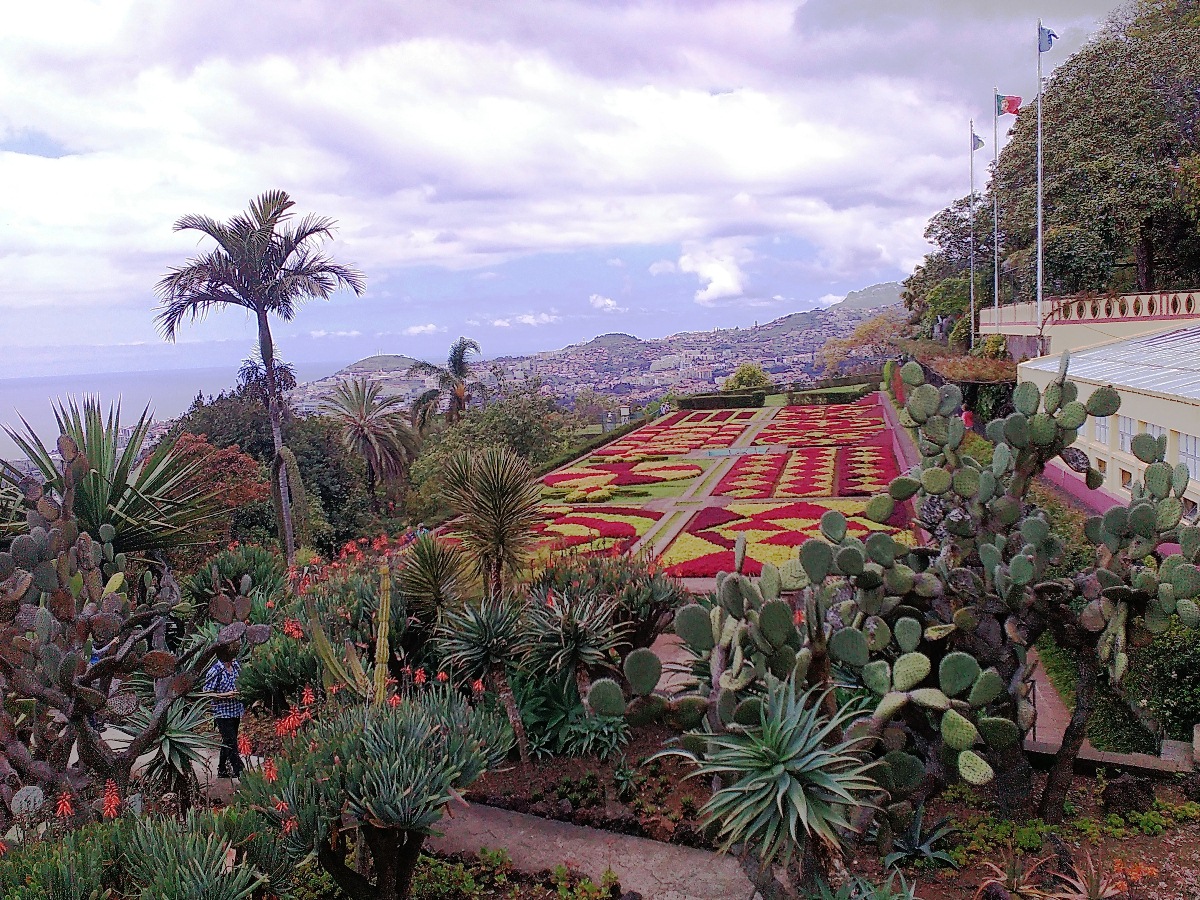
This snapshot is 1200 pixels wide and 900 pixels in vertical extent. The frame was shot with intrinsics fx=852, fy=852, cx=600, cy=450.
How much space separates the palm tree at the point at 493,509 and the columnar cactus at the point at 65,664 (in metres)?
3.71

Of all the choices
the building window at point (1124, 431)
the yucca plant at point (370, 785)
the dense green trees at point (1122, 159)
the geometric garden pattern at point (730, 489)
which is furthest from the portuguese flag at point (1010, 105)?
the yucca plant at point (370, 785)

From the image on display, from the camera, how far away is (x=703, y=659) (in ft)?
22.6

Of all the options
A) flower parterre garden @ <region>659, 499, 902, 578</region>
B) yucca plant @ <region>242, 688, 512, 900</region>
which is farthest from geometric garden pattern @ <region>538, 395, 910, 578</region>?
yucca plant @ <region>242, 688, 512, 900</region>

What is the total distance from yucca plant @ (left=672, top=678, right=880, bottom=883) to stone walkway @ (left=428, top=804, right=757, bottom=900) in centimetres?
135

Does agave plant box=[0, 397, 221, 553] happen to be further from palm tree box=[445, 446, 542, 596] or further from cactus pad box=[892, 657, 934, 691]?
cactus pad box=[892, 657, 934, 691]

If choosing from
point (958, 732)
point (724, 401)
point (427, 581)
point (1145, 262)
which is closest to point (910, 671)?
point (958, 732)

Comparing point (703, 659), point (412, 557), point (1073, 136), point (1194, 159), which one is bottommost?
point (703, 659)

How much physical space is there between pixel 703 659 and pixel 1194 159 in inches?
855

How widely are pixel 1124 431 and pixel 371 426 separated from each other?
19.7 meters

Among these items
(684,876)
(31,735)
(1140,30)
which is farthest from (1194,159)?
(31,735)

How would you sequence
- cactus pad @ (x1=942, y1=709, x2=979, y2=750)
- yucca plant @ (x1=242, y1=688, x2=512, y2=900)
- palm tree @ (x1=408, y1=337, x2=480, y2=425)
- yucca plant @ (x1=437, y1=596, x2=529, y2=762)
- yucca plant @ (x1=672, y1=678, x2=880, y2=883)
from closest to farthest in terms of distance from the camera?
yucca plant @ (x1=672, y1=678, x2=880, y2=883) → yucca plant @ (x1=242, y1=688, x2=512, y2=900) → cactus pad @ (x1=942, y1=709, x2=979, y2=750) → yucca plant @ (x1=437, y1=596, x2=529, y2=762) → palm tree @ (x1=408, y1=337, x2=480, y2=425)

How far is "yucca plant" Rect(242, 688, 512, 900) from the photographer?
4.52m

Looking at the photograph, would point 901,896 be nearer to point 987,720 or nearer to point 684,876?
point 987,720

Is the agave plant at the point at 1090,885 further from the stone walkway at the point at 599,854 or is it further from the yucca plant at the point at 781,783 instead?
the stone walkway at the point at 599,854
